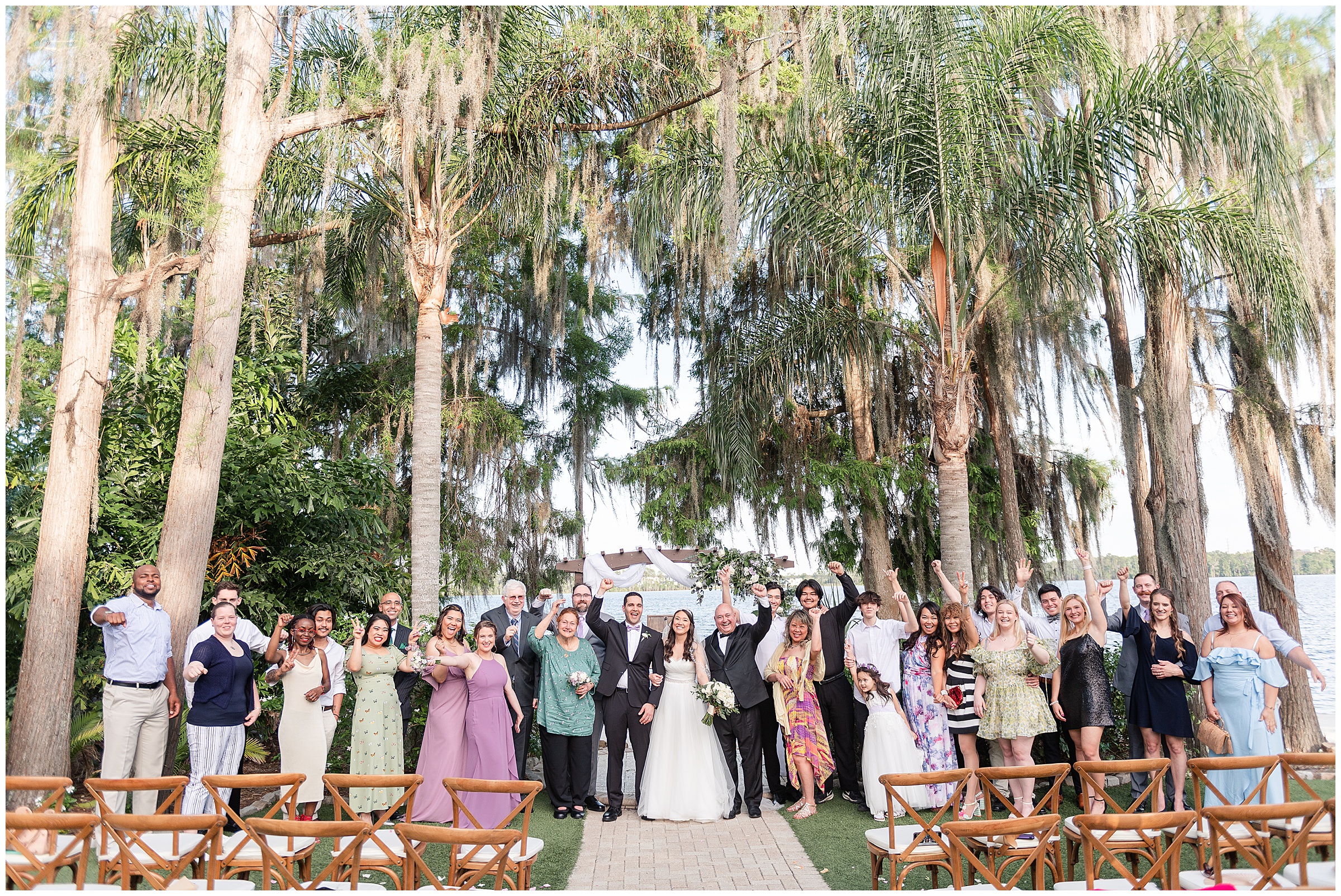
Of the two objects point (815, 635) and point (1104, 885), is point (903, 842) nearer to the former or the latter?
point (1104, 885)

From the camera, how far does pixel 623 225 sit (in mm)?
11898

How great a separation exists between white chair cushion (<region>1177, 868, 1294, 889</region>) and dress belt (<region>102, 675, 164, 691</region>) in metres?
6.12

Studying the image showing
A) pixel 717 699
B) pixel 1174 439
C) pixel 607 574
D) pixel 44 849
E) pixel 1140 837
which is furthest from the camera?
pixel 1174 439

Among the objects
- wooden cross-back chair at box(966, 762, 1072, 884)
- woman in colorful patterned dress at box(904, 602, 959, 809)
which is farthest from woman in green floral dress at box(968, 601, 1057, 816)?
wooden cross-back chair at box(966, 762, 1072, 884)

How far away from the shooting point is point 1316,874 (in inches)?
144

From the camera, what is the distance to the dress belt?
229 inches

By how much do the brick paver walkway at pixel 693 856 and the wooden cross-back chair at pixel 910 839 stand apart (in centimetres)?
70

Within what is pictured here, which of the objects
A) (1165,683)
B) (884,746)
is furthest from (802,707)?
(1165,683)

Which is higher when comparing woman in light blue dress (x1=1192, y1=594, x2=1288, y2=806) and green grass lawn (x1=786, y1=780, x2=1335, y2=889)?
woman in light blue dress (x1=1192, y1=594, x2=1288, y2=806)

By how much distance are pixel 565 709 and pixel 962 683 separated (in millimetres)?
3095

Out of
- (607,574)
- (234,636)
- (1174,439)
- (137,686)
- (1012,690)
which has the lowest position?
(1012,690)

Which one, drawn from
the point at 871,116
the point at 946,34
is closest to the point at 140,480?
the point at 871,116

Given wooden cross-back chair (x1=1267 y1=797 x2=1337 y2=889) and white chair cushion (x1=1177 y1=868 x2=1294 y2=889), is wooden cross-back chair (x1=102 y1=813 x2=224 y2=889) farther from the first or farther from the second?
wooden cross-back chair (x1=1267 y1=797 x2=1337 y2=889)

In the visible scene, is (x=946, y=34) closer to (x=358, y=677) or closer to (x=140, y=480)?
(x=358, y=677)
